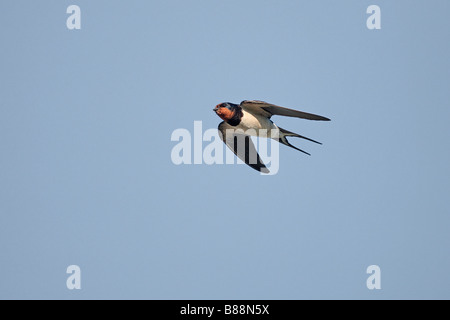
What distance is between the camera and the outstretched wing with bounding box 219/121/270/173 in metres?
10.2

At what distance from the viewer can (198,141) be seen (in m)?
11.0

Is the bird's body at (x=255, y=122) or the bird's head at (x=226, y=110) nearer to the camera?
the bird's head at (x=226, y=110)

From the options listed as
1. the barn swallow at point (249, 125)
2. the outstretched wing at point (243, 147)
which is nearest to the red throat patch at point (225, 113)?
the barn swallow at point (249, 125)

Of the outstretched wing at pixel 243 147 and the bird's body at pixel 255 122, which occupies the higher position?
the bird's body at pixel 255 122

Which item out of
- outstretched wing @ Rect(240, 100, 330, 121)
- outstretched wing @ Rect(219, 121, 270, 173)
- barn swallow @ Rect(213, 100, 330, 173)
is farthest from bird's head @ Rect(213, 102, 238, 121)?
outstretched wing @ Rect(219, 121, 270, 173)

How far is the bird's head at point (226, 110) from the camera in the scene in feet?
31.4

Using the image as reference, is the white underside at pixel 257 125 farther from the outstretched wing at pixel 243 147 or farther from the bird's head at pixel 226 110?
the outstretched wing at pixel 243 147

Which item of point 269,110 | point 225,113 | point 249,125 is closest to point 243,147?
point 249,125

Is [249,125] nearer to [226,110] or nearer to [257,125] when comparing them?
[257,125]

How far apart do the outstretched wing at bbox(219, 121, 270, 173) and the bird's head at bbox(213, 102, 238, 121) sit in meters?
0.54

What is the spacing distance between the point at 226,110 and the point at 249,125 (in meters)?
0.42

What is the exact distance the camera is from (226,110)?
377 inches
